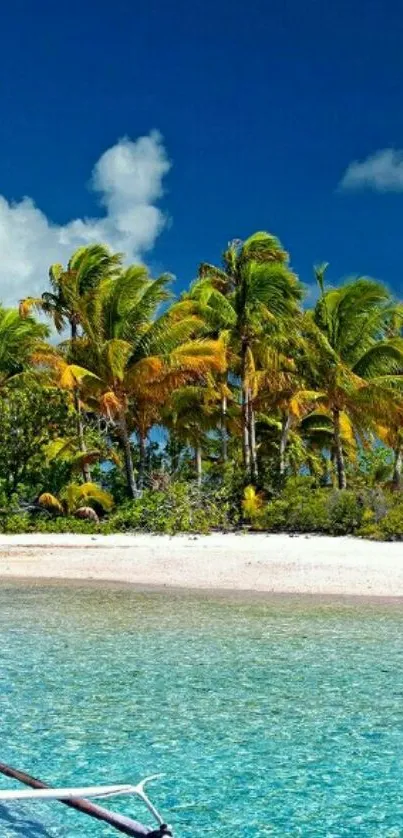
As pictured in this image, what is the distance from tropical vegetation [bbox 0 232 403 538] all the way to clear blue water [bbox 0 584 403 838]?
9472 mm

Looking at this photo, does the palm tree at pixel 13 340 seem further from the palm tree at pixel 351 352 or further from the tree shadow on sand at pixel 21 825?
the tree shadow on sand at pixel 21 825

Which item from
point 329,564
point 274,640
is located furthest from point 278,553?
point 274,640

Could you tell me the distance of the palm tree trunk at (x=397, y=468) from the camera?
2872 centimetres

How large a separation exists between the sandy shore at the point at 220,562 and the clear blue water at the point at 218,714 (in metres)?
2.02

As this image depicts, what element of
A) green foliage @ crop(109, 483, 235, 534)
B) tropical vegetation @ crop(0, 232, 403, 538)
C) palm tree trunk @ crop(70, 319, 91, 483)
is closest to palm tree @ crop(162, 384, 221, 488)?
tropical vegetation @ crop(0, 232, 403, 538)

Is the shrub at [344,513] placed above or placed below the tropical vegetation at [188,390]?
below

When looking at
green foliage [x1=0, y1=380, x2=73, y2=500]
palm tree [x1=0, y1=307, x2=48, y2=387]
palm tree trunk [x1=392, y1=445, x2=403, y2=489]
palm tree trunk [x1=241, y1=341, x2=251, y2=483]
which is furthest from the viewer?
palm tree trunk [x1=392, y1=445, x2=403, y2=489]

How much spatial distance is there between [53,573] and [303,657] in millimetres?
7595

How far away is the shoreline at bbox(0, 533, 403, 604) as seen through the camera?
13914 mm

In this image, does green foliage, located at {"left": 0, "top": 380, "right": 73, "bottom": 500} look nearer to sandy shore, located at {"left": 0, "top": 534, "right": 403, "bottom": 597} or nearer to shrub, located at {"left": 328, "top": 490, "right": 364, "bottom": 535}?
sandy shore, located at {"left": 0, "top": 534, "right": 403, "bottom": 597}

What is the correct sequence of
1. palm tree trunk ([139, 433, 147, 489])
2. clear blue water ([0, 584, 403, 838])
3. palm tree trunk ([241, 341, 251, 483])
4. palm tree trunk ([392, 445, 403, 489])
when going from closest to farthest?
clear blue water ([0, 584, 403, 838]) < palm tree trunk ([139, 433, 147, 489]) < palm tree trunk ([241, 341, 251, 483]) < palm tree trunk ([392, 445, 403, 489])

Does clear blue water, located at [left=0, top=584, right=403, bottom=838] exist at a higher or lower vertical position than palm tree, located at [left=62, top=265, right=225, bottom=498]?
lower

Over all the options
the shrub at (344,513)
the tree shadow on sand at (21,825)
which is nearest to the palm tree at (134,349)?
the shrub at (344,513)

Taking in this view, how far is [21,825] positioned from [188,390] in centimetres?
2084
